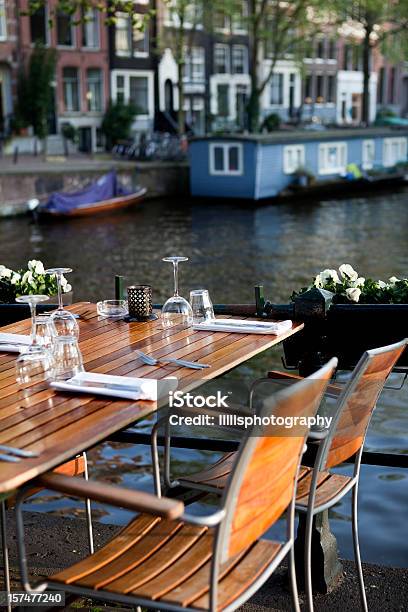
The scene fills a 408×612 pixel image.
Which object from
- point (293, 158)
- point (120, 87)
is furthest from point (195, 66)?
point (293, 158)

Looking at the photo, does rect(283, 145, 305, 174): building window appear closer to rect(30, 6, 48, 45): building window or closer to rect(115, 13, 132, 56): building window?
rect(30, 6, 48, 45): building window

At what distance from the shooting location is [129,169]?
24656mm

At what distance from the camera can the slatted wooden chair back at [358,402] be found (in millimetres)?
2438

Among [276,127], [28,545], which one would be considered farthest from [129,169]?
[28,545]

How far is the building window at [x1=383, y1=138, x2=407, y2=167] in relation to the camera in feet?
96.7

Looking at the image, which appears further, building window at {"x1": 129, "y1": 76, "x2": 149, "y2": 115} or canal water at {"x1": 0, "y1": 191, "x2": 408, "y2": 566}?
building window at {"x1": 129, "y1": 76, "x2": 149, "y2": 115}

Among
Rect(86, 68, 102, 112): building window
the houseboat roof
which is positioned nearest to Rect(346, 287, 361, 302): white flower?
the houseboat roof

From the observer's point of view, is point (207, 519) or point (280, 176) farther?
point (280, 176)

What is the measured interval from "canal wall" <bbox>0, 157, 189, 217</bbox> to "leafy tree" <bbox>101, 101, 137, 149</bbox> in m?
3.12

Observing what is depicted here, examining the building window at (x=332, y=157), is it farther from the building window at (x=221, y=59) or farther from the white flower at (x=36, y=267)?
the white flower at (x=36, y=267)

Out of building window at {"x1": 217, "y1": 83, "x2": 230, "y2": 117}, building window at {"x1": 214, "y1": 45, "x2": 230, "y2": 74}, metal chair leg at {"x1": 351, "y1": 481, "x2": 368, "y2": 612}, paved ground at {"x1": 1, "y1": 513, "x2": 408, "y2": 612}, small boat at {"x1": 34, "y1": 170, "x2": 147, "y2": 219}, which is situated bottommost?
small boat at {"x1": 34, "y1": 170, "x2": 147, "y2": 219}

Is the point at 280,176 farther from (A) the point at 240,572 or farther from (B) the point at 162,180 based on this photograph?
(A) the point at 240,572

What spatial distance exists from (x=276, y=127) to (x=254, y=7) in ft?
21.1

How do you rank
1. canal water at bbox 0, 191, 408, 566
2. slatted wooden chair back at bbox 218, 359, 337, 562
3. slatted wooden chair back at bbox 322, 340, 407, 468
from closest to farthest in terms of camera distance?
slatted wooden chair back at bbox 218, 359, 337, 562
slatted wooden chair back at bbox 322, 340, 407, 468
canal water at bbox 0, 191, 408, 566
